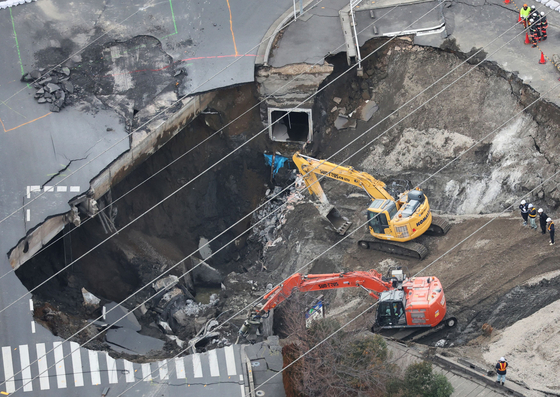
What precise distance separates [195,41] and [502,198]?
14486 mm

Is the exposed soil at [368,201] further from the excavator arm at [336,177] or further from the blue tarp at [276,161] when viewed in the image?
the excavator arm at [336,177]

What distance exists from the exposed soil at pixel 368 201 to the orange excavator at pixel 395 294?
0.88 meters

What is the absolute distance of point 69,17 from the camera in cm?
3441

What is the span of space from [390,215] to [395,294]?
4266 mm

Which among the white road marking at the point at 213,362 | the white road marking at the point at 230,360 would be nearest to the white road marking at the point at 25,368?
the white road marking at the point at 213,362

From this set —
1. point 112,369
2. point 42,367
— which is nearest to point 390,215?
point 112,369

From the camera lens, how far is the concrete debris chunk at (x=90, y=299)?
28.5m

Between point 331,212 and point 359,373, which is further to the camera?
point 331,212

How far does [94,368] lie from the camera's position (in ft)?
81.7

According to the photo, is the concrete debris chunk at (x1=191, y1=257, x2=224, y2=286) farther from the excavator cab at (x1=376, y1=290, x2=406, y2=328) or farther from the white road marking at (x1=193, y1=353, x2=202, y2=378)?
the excavator cab at (x1=376, y1=290, x2=406, y2=328)

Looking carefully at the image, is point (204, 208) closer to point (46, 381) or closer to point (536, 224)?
point (46, 381)

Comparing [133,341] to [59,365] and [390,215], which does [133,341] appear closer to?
[59,365]

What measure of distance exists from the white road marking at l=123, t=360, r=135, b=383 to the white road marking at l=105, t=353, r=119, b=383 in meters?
0.32

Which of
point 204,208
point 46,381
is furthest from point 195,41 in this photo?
point 46,381
